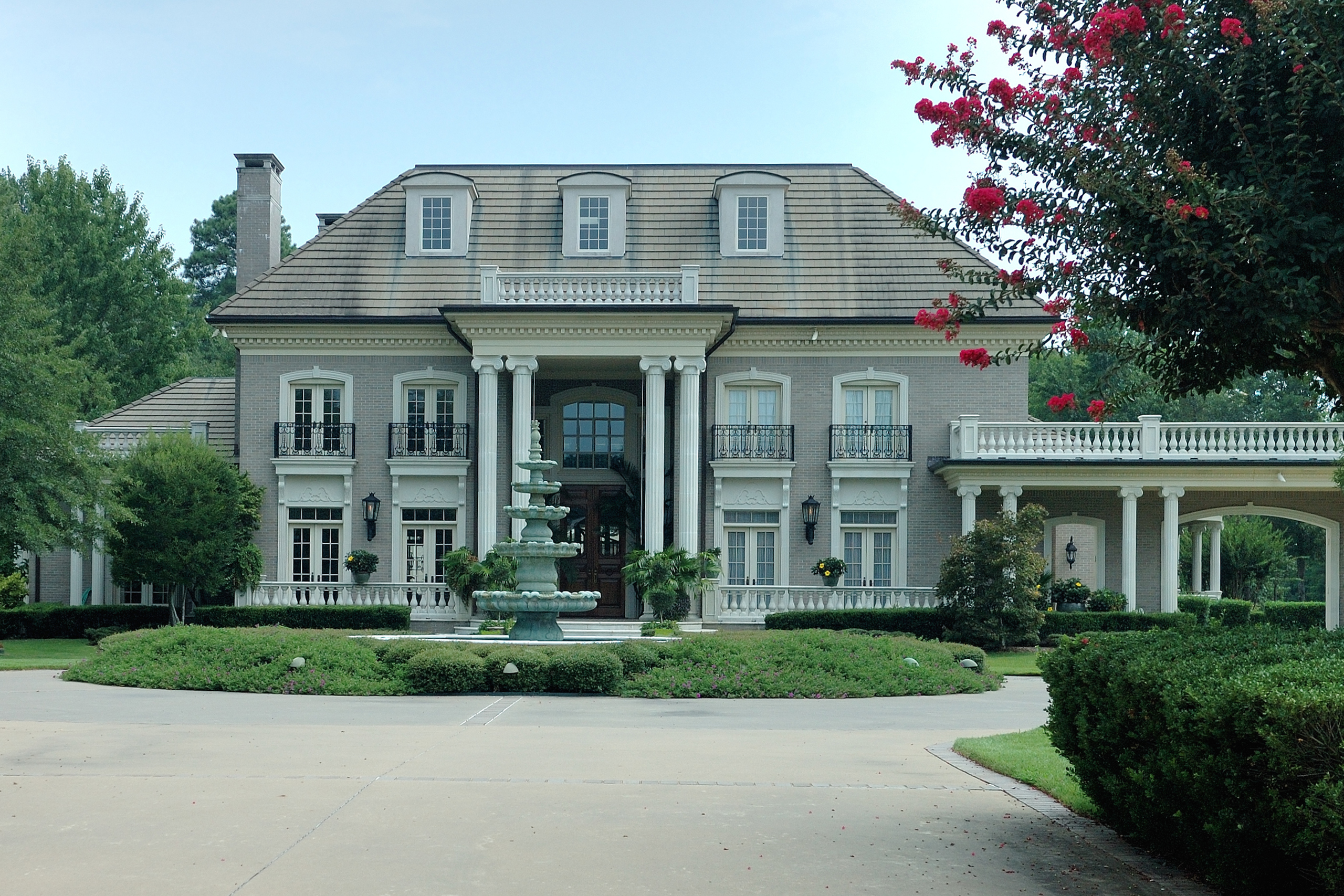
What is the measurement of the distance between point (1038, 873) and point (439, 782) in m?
4.53

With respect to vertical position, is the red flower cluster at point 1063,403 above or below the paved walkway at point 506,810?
above

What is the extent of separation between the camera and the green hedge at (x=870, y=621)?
90.1 ft

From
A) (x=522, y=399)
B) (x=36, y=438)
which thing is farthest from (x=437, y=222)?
(x=36, y=438)

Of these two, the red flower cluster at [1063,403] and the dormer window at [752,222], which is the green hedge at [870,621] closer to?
the dormer window at [752,222]

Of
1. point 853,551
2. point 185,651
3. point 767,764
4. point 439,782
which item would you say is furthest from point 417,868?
point 853,551

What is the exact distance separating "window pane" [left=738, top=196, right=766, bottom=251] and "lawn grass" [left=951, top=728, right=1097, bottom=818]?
67.9 feet

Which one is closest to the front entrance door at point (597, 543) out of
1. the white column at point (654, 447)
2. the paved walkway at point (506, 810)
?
the white column at point (654, 447)

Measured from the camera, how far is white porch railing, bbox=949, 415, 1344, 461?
28.9m

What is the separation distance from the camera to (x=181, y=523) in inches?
1089

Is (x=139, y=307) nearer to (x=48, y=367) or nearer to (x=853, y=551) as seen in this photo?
(x=48, y=367)

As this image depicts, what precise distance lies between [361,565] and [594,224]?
10279mm

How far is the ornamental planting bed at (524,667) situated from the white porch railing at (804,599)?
28.2 feet

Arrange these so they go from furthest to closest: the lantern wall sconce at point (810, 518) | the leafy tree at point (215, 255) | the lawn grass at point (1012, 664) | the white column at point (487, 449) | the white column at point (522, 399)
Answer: the leafy tree at point (215, 255)
the lantern wall sconce at point (810, 518)
the white column at point (487, 449)
the white column at point (522, 399)
the lawn grass at point (1012, 664)

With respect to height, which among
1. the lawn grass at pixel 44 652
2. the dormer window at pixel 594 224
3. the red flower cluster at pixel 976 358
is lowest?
the lawn grass at pixel 44 652
